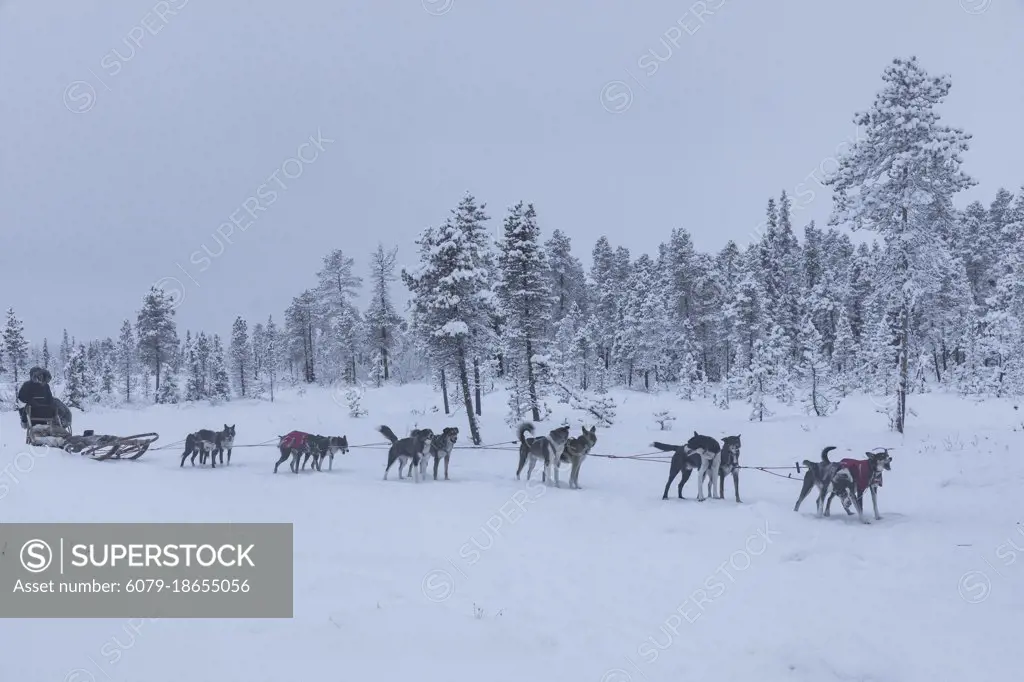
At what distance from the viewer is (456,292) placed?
1062 inches

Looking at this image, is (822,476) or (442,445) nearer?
(822,476)

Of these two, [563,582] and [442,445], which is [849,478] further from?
[442,445]

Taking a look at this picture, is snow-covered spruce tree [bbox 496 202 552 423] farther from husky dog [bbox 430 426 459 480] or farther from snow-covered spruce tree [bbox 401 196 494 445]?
husky dog [bbox 430 426 459 480]

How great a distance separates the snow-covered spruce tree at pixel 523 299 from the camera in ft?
102

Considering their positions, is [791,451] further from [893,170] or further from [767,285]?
[767,285]

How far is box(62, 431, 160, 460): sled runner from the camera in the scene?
1558 centimetres

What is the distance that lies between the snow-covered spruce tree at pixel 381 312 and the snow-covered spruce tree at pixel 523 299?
25.6 metres

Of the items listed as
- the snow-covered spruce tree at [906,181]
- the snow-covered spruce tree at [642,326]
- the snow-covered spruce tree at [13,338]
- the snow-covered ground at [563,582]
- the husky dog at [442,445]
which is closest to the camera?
the snow-covered ground at [563,582]

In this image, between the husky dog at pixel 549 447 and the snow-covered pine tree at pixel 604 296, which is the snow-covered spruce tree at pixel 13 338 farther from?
the husky dog at pixel 549 447

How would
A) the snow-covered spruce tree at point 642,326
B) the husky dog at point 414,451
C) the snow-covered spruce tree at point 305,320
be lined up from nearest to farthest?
the husky dog at point 414,451 < the snow-covered spruce tree at point 642,326 < the snow-covered spruce tree at point 305,320

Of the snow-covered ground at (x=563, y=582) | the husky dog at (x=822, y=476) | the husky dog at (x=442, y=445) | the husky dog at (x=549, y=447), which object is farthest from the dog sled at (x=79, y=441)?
the husky dog at (x=822, y=476)

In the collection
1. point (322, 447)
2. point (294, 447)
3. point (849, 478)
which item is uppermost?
point (849, 478)

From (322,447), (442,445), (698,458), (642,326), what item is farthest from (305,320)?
(698,458)

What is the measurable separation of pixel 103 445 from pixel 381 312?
3922 centimetres
